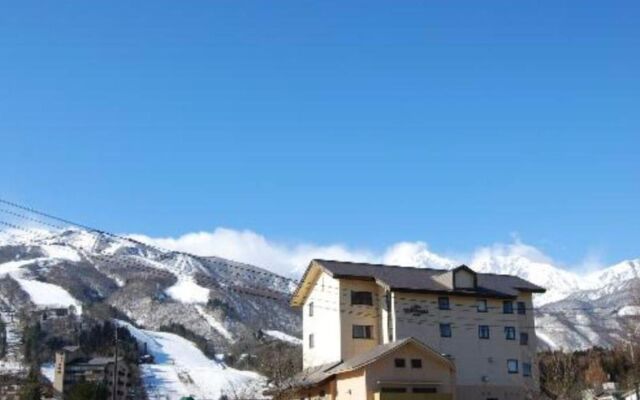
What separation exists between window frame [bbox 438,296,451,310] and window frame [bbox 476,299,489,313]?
208 centimetres

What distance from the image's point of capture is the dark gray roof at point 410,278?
169 ft

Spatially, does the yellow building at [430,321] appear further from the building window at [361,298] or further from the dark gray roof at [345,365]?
the dark gray roof at [345,365]

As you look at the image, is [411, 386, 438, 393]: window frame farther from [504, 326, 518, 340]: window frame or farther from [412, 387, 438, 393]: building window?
[504, 326, 518, 340]: window frame

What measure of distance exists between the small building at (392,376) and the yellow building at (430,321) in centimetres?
90

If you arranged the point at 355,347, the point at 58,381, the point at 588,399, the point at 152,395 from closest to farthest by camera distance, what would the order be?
the point at 355,347, the point at 588,399, the point at 58,381, the point at 152,395

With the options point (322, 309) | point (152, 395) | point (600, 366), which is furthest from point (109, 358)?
point (322, 309)

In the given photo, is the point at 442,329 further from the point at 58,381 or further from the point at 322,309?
the point at 58,381

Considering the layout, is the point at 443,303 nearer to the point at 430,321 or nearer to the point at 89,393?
the point at 430,321

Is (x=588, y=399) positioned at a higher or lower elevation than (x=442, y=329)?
lower

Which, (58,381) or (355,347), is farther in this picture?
(58,381)

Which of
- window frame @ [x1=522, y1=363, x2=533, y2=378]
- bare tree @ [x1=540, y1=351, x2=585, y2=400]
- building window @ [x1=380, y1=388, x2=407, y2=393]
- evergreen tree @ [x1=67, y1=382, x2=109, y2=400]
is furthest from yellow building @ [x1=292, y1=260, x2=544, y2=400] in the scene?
evergreen tree @ [x1=67, y1=382, x2=109, y2=400]

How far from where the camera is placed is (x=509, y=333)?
177 ft

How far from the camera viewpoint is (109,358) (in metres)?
185

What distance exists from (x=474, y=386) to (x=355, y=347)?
7.56m
